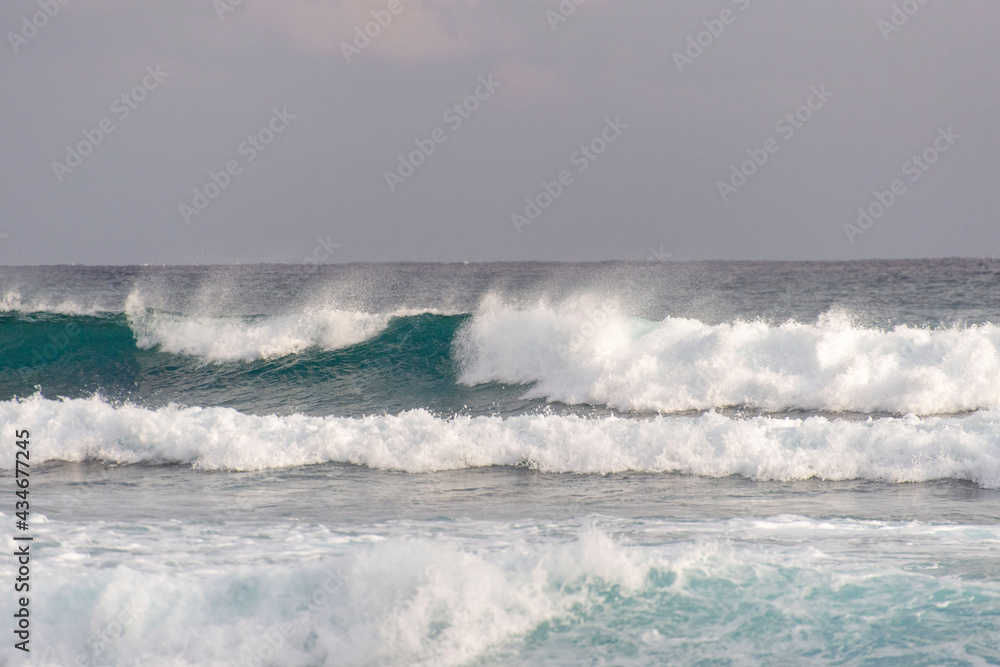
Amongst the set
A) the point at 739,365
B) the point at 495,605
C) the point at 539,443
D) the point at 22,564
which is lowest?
the point at 495,605

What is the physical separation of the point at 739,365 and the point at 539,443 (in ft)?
19.7

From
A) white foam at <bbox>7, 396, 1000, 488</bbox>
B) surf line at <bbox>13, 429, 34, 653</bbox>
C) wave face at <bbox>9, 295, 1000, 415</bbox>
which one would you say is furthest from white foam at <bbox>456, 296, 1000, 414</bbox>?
surf line at <bbox>13, 429, 34, 653</bbox>

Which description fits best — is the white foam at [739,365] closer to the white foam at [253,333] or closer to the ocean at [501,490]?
the ocean at [501,490]

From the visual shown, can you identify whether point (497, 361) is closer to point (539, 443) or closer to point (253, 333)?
point (253, 333)

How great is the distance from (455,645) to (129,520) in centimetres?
427

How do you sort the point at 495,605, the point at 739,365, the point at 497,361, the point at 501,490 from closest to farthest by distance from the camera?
1. the point at 495,605
2. the point at 501,490
3. the point at 739,365
4. the point at 497,361

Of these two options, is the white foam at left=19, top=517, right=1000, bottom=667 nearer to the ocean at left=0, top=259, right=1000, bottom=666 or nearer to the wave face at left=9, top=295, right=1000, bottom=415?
the ocean at left=0, top=259, right=1000, bottom=666

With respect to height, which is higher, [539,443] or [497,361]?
[497,361]

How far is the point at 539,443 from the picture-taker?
10.5 meters

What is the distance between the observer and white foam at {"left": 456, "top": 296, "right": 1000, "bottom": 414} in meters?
13.9

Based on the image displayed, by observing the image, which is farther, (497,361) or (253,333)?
(253,333)

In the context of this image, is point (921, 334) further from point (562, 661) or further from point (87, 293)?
point (87, 293)

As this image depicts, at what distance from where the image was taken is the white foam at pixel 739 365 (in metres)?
13.9

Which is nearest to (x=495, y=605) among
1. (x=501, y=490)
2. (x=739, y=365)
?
(x=501, y=490)
